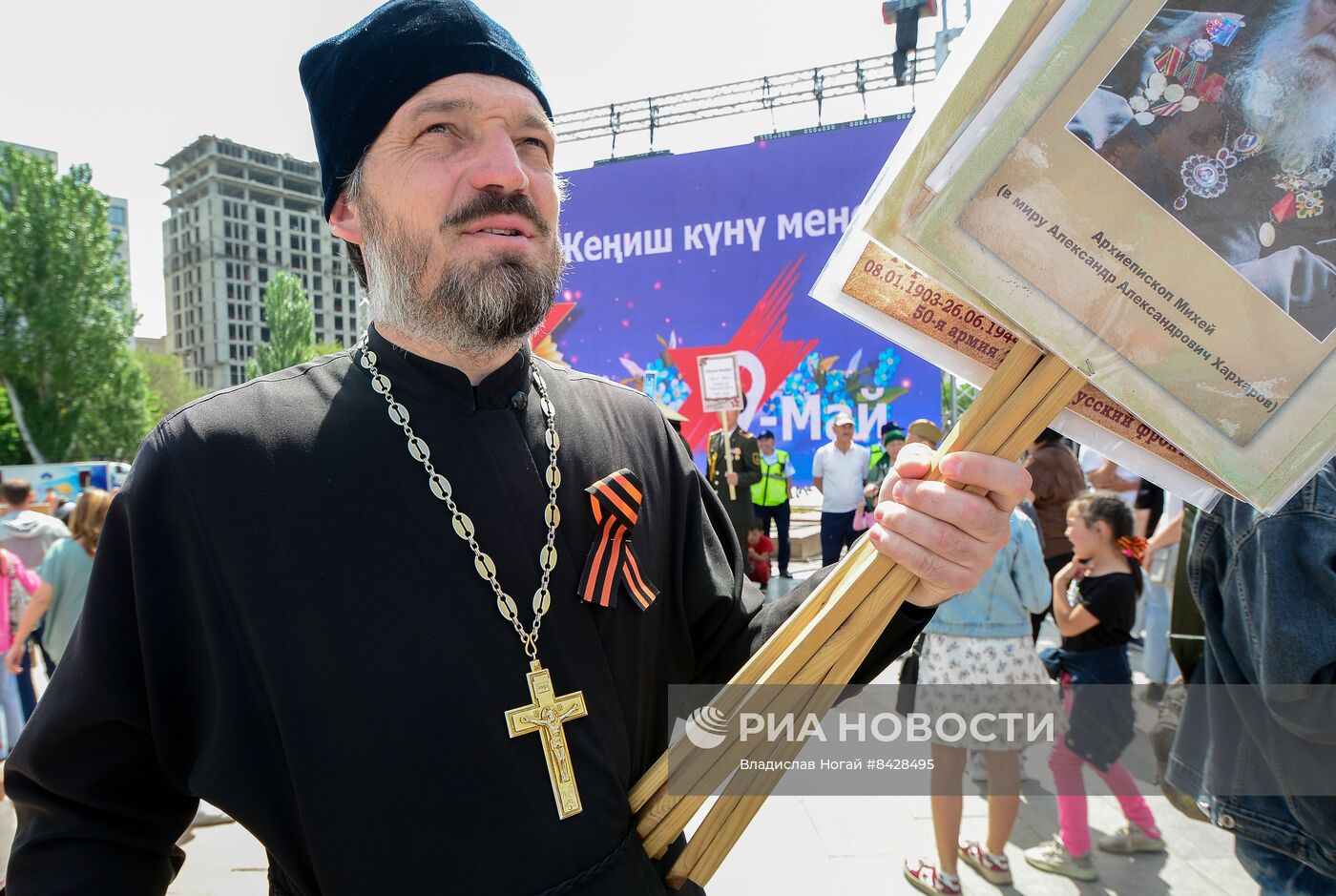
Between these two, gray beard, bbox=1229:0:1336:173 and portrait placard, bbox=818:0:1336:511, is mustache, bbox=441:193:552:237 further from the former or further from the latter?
gray beard, bbox=1229:0:1336:173

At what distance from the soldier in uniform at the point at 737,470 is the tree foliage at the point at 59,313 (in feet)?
107

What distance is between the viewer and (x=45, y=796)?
1097mm

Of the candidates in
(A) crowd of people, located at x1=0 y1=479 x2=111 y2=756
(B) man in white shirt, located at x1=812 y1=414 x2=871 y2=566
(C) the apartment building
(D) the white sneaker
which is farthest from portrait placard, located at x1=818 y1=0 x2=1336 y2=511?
(C) the apartment building

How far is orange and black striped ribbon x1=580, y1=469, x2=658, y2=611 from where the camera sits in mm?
1239

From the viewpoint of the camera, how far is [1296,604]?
1.37 metres

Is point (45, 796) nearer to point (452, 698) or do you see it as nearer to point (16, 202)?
point (452, 698)

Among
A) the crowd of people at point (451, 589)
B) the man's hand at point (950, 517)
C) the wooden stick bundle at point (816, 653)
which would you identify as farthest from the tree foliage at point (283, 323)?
the man's hand at point (950, 517)

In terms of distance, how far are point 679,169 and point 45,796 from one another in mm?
10937

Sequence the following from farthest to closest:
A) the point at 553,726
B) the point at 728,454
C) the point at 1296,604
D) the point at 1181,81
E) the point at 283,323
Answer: the point at 283,323 → the point at 728,454 → the point at 1296,604 → the point at 553,726 → the point at 1181,81

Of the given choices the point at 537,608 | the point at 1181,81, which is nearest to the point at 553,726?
the point at 537,608

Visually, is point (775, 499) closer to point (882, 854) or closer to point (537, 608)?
point (882, 854)

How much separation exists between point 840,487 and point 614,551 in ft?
22.3

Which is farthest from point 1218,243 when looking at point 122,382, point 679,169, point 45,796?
point 122,382

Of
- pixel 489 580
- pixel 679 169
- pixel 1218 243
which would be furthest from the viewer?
Result: pixel 679 169
